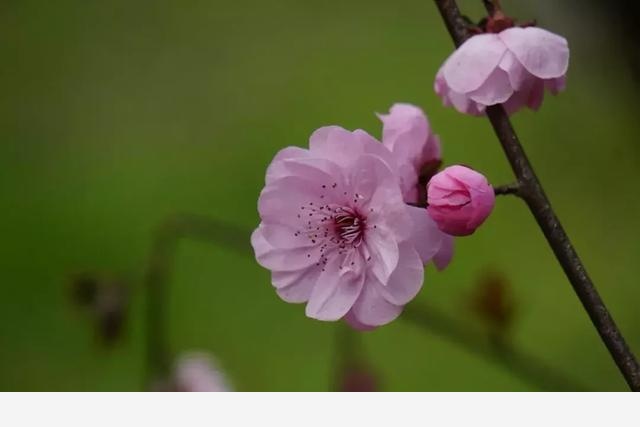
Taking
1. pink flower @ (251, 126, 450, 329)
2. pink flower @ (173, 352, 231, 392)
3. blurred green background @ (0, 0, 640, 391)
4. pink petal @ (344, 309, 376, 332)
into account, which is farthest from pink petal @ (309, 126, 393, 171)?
blurred green background @ (0, 0, 640, 391)

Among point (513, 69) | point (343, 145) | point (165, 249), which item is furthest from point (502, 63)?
point (165, 249)

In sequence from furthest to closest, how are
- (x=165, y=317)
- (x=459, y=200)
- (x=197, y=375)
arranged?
(x=165, y=317) < (x=197, y=375) < (x=459, y=200)

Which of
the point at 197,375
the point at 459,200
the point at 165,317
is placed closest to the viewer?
the point at 459,200

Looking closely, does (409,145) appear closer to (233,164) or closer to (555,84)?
(555,84)

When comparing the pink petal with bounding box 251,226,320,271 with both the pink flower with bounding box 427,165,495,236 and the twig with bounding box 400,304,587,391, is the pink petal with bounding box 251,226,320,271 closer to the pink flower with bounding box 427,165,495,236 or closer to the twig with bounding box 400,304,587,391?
the pink flower with bounding box 427,165,495,236
